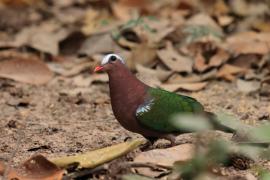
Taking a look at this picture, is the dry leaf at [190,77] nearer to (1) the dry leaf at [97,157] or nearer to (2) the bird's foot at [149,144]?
(2) the bird's foot at [149,144]

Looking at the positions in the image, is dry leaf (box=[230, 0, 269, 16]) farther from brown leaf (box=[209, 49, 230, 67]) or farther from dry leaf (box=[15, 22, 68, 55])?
dry leaf (box=[15, 22, 68, 55])

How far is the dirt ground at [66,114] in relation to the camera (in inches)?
194

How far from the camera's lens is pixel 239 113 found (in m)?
5.81

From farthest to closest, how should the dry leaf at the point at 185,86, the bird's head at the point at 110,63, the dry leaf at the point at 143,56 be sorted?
the dry leaf at the point at 143,56 < the dry leaf at the point at 185,86 < the bird's head at the point at 110,63

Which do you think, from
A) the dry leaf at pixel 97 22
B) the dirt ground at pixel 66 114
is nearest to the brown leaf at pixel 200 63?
the dirt ground at pixel 66 114

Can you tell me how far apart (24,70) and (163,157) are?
2843 mm

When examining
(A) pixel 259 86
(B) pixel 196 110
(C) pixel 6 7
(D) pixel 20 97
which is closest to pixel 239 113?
(A) pixel 259 86

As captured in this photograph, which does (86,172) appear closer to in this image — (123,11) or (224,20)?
(224,20)

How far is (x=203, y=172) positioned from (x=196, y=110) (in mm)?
1194

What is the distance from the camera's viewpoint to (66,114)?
236 inches

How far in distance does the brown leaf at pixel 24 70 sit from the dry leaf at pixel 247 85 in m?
1.66

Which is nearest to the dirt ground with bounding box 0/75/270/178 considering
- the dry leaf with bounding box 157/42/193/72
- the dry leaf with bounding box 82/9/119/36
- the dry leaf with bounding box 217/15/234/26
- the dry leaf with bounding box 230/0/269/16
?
the dry leaf with bounding box 157/42/193/72

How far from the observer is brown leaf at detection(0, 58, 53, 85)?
21.9 ft

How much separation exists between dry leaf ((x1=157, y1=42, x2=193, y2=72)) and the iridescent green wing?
2152 mm
